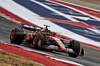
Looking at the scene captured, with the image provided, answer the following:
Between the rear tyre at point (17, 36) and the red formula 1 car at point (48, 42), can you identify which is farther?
the rear tyre at point (17, 36)

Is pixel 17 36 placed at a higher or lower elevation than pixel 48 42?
higher

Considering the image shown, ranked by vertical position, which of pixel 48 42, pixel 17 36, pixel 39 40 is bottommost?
pixel 48 42

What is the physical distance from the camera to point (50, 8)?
2423cm

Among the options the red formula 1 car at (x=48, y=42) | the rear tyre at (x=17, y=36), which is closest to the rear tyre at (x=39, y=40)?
the red formula 1 car at (x=48, y=42)

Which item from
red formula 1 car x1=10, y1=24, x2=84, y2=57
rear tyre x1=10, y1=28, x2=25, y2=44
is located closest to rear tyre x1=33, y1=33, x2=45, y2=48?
red formula 1 car x1=10, y1=24, x2=84, y2=57

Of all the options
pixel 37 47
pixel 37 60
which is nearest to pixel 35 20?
pixel 37 47

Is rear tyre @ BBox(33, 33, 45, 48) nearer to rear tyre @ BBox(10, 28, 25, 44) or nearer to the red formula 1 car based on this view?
the red formula 1 car

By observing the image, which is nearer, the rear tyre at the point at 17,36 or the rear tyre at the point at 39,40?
the rear tyre at the point at 39,40

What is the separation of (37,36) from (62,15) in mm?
13385

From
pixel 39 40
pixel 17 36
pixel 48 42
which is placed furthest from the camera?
pixel 17 36

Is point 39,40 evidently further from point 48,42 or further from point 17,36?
point 17,36

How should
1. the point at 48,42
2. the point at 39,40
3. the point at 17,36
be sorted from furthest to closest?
1. the point at 17,36
2. the point at 48,42
3. the point at 39,40

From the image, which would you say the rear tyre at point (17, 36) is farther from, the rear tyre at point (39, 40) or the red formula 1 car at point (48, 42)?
the rear tyre at point (39, 40)

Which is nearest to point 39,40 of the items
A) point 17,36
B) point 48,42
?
point 48,42
